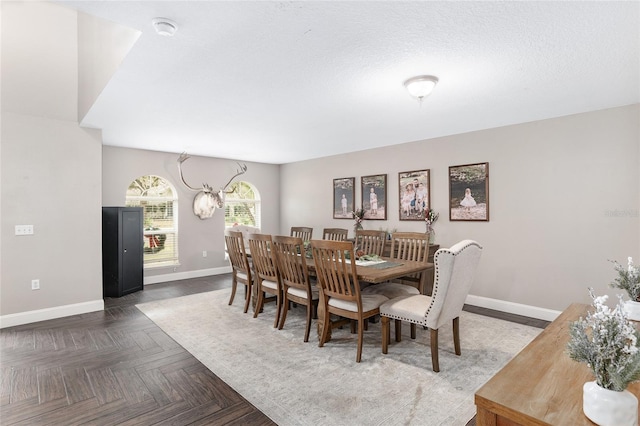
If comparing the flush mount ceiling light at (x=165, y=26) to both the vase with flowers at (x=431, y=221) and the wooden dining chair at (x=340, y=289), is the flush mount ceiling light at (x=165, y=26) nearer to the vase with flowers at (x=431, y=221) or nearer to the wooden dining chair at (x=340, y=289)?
the wooden dining chair at (x=340, y=289)

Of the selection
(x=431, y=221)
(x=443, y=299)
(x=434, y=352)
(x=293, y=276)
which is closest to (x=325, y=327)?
(x=293, y=276)

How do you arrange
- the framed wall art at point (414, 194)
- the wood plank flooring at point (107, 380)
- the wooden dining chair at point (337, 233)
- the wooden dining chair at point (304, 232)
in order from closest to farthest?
the wood plank flooring at point (107, 380) < the framed wall art at point (414, 194) < the wooden dining chair at point (337, 233) < the wooden dining chair at point (304, 232)

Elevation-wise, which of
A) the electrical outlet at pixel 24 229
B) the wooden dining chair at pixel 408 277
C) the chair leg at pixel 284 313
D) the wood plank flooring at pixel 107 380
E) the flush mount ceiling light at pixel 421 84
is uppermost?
the flush mount ceiling light at pixel 421 84

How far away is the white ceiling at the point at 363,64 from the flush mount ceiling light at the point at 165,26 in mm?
44

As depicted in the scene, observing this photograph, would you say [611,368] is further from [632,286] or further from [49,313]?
[49,313]

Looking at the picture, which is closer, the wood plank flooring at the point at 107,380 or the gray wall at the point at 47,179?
the wood plank flooring at the point at 107,380

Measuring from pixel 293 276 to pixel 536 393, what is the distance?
8.18 ft

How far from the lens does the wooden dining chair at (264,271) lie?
3654mm

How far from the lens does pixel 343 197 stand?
20.8 ft

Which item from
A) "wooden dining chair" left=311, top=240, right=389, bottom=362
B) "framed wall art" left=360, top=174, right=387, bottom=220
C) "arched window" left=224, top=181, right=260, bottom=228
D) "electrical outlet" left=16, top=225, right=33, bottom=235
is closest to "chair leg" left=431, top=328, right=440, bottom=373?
"wooden dining chair" left=311, top=240, right=389, bottom=362

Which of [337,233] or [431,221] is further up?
[431,221]

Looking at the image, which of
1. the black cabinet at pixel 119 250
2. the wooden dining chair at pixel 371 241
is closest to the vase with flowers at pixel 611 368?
the wooden dining chair at pixel 371 241

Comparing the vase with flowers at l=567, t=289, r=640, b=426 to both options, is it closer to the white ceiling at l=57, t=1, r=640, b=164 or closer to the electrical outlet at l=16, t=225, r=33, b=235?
the white ceiling at l=57, t=1, r=640, b=164

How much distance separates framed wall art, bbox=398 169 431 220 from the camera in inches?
200
